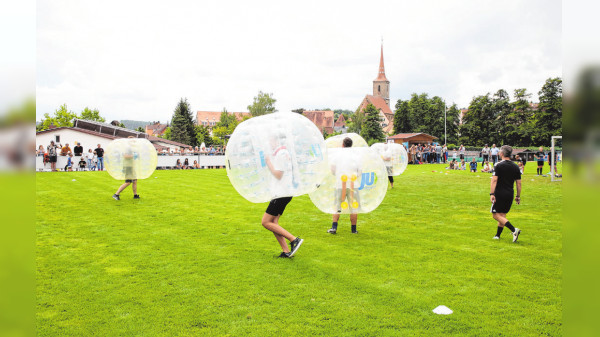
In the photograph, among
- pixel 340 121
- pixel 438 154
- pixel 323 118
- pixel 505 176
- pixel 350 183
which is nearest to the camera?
pixel 350 183

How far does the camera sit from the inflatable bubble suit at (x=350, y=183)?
8109mm

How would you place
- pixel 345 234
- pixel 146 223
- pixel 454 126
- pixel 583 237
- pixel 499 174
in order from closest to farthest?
pixel 583 237, pixel 499 174, pixel 345 234, pixel 146 223, pixel 454 126

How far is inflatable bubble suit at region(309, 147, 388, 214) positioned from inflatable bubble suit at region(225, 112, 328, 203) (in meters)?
1.68

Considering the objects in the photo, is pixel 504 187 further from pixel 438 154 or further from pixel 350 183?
pixel 438 154

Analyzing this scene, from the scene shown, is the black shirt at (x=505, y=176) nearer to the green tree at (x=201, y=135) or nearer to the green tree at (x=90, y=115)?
the green tree at (x=201, y=135)

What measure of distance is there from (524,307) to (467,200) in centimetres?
991

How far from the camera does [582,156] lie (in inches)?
35.8

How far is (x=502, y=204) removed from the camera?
846cm

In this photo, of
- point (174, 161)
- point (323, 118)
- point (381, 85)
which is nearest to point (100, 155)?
point (174, 161)

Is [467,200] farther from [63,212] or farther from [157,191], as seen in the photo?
[63,212]

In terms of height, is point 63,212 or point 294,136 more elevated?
point 294,136

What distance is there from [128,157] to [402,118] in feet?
246

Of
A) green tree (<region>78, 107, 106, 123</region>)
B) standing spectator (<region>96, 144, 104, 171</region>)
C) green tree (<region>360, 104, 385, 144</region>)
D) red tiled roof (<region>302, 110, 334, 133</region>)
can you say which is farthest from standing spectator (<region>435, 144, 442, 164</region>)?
red tiled roof (<region>302, 110, 334, 133</region>)

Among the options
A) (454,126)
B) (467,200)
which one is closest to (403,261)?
(467,200)
